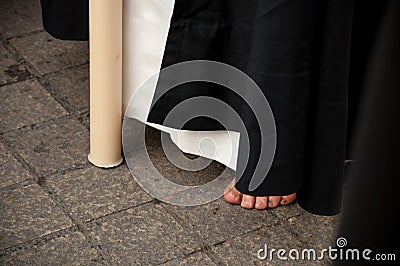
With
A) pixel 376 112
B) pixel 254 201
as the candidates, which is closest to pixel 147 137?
pixel 254 201

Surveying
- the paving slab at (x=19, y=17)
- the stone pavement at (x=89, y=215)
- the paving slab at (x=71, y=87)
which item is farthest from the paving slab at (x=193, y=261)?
the paving slab at (x=19, y=17)

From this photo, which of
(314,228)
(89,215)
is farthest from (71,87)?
(314,228)

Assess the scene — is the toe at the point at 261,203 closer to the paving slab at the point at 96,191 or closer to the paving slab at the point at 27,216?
the paving slab at the point at 96,191

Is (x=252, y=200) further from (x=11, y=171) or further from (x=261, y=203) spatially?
(x=11, y=171)

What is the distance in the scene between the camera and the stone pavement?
118 centimetres

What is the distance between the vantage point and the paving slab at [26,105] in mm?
1480

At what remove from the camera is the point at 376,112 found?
0.21m

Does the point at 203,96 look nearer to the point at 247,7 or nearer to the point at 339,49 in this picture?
the point at 247,7

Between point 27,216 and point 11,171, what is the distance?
14cm

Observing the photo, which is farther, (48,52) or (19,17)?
(19,17)

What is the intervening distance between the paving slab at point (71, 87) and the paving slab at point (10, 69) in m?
0.05

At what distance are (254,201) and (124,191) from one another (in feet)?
0.82

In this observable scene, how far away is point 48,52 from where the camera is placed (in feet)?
5.58

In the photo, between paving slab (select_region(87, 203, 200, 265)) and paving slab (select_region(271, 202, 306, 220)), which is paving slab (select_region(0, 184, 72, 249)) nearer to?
paving slab (select_region(87, 203, 200, 265))
